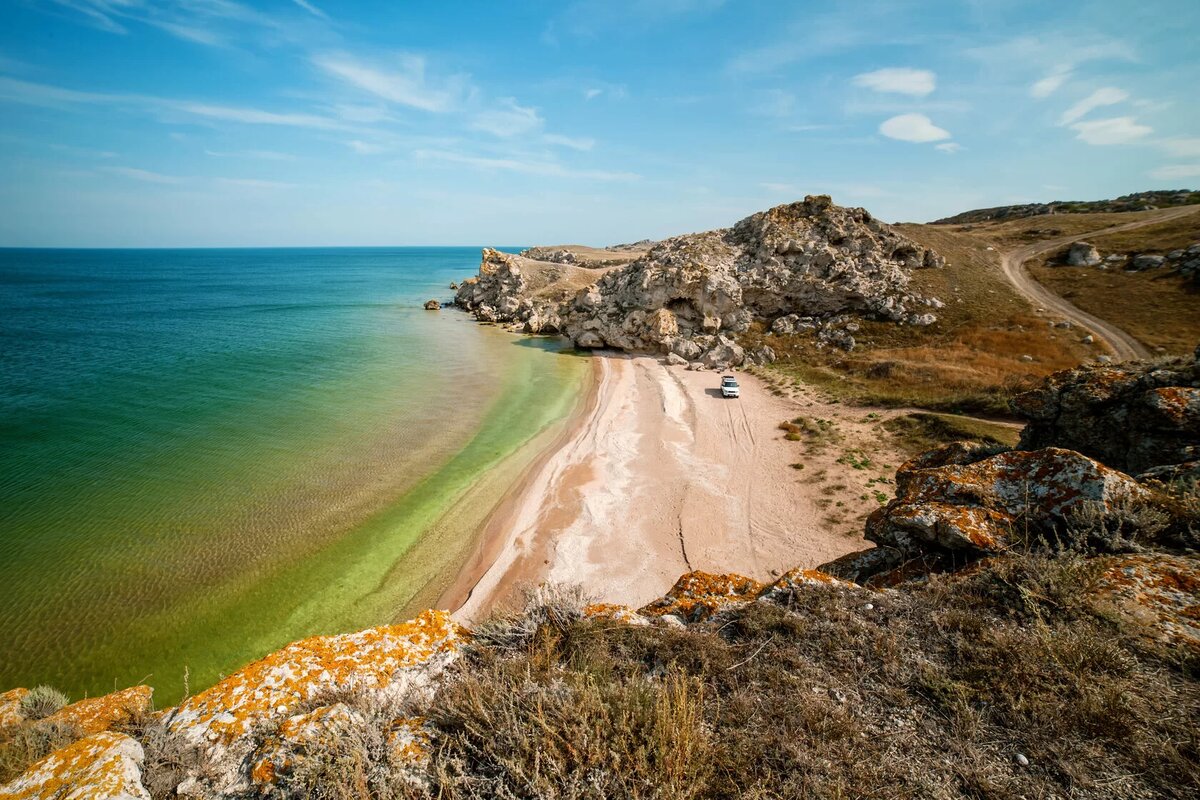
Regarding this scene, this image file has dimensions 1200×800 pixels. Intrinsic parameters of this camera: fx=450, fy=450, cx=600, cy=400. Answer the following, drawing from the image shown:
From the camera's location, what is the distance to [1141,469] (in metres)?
7.23

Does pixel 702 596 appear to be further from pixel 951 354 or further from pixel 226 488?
pixel 951 354

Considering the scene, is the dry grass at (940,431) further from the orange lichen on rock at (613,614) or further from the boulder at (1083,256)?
the boulder at (1083,256)

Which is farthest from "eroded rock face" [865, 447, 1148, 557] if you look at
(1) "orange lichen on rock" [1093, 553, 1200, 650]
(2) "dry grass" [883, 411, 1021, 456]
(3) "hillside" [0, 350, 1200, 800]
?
(2) "dry grass" [883, 411, 1021, 456]

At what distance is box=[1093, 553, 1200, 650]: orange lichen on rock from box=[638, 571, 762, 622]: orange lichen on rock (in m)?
3.23

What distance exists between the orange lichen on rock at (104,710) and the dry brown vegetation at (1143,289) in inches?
1726

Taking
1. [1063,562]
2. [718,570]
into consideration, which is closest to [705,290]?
[718,570]

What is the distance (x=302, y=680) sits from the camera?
414cm

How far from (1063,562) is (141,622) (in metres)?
19.2

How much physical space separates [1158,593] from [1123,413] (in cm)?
575

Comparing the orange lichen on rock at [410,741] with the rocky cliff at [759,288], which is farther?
the rocky cliff at [759,288]

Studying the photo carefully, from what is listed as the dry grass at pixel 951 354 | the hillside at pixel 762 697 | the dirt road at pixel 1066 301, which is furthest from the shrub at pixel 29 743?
the dirt road at pixel 1066 301

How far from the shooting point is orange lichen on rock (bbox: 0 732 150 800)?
115 inches

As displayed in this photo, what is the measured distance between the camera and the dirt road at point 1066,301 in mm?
29672

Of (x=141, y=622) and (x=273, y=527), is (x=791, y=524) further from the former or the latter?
(x=141, y=622)
